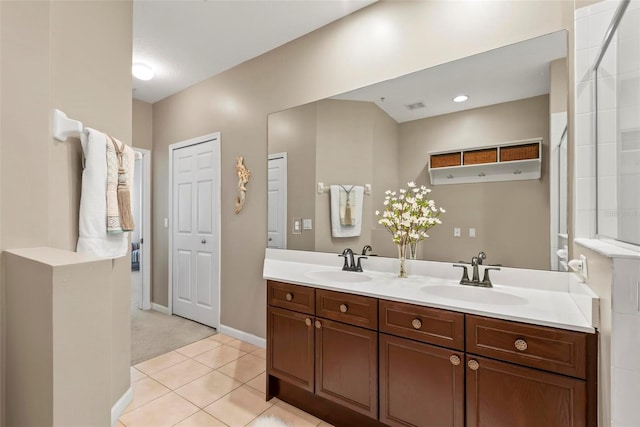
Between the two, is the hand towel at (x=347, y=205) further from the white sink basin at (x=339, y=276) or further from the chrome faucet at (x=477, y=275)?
the chrome faucet at (x=477, y=275)

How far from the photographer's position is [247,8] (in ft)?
7.32

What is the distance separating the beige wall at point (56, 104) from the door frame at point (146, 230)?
87.0 inches

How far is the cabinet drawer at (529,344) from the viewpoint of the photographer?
1.14m

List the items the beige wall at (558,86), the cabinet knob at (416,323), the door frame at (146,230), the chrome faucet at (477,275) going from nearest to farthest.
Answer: the cabinet knob at (416,323) < the beige wall at (558,86) < the chrome faucet at (477,275) < the door frame at (146,230)

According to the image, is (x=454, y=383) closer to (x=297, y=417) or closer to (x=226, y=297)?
(x=297, y=417)

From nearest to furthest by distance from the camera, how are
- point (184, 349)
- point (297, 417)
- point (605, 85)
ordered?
point (605, 85) < point (297, 417) < point (184, 349)

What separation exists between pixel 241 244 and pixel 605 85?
2754 millimetres

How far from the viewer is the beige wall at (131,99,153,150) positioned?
385cm

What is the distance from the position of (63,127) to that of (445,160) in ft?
6.57

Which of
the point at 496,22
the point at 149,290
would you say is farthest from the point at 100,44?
the point at 149,290

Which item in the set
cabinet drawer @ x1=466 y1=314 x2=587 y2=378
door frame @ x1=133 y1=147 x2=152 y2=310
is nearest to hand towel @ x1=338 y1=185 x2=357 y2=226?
cabinet drawer @ x1=466 y1=314 x2=587 y2=378

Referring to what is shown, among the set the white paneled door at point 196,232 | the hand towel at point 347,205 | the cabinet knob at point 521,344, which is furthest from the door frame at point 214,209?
the cabinet knob at point 521,344

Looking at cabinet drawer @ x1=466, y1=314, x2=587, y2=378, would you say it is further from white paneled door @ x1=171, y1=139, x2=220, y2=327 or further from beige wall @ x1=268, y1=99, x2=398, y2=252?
white paneled door @ x1=171, y1=139, x2=220, y2=327

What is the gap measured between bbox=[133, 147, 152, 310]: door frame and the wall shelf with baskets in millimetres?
3555
